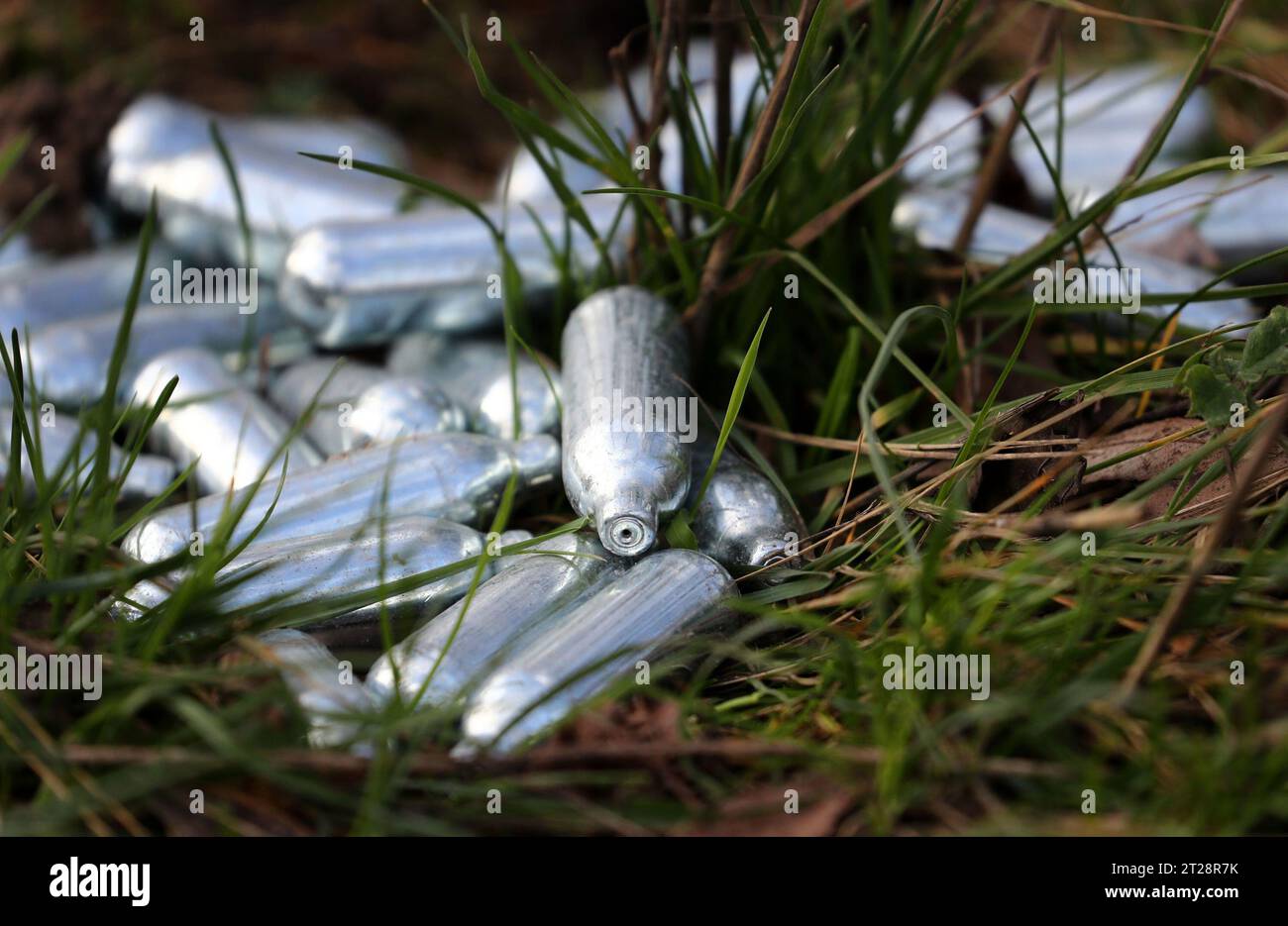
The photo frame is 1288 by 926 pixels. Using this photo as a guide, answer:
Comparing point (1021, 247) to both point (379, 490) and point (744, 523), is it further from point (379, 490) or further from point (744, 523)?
point (379, 490)

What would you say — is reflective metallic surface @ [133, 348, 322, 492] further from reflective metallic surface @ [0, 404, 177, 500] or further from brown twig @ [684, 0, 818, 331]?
brown twig @ [684, 0, 818, 331]

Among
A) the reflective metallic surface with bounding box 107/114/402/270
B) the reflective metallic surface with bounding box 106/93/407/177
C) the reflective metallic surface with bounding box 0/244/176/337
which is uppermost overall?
the reflective metallic surface with bounding box 106/93/407/177

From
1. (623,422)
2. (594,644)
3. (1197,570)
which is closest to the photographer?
(1197,570)

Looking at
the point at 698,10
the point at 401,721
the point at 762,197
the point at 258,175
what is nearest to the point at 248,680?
the point at 401,721

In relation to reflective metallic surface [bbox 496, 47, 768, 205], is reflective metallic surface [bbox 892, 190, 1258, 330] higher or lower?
lower

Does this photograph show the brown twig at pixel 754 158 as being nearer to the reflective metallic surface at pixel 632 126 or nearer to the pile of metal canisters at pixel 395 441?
the pile of metal canisters at pixel 395 441

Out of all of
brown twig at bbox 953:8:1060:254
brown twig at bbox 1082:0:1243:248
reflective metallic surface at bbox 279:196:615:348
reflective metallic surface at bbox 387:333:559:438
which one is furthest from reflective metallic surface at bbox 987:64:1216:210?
reflective metallic surface at bbox 387:333:559:438

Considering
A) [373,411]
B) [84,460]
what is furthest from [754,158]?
[84,460]
